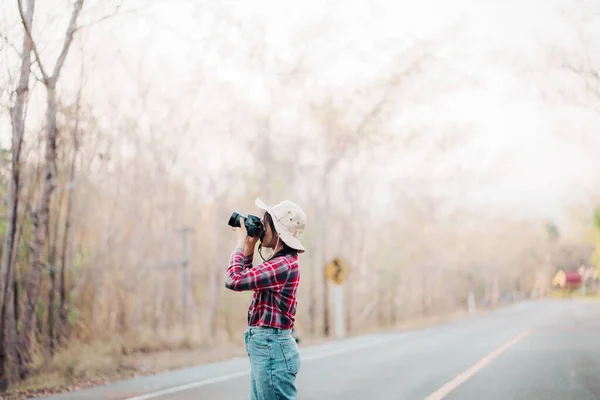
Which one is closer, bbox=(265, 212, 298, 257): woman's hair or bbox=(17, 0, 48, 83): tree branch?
bbox=(265, 212, 298, 257): woman's hair

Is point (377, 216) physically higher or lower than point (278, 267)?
higher

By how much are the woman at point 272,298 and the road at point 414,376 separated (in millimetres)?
5891

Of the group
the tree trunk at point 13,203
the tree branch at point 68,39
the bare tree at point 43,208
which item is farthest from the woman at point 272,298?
the bare tree at point 43,208

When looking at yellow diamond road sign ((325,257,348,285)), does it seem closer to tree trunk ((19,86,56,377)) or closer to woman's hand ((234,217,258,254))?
tree trunk ((19,86,56,377))

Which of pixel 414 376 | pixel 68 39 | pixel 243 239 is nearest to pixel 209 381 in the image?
pixel 414 376

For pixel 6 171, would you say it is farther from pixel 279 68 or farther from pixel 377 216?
pixel 377 216

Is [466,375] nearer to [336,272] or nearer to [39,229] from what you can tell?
[39,229]

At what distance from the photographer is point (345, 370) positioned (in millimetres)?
14234

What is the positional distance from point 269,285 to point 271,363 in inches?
17.8

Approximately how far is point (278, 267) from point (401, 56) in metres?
27.4

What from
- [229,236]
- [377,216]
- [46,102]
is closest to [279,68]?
[229,236]

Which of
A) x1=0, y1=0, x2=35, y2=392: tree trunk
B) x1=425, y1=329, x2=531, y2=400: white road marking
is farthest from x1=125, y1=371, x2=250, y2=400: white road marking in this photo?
x1=425, y1=329, x2=531, y2=400: white road marking

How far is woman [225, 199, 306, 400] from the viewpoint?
16.2 ft

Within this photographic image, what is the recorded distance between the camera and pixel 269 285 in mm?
4938
